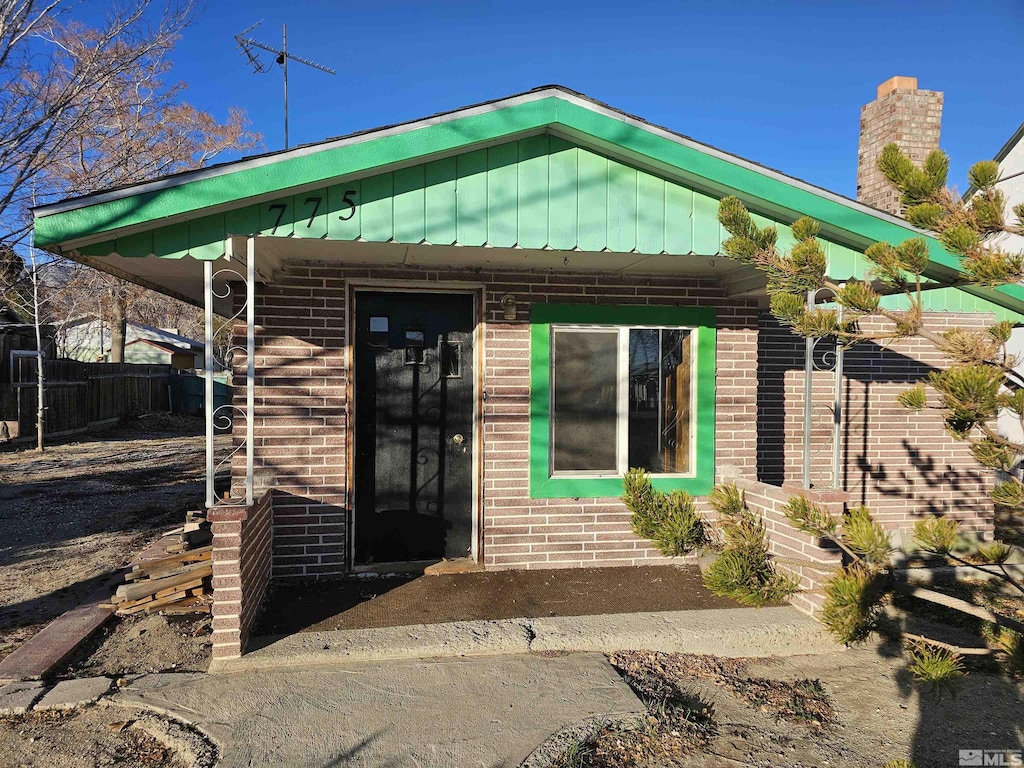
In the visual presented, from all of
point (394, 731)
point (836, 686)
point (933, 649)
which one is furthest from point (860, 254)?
point (394, 731)

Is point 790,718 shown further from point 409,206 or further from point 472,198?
point 409,206

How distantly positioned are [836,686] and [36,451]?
16.0 metres

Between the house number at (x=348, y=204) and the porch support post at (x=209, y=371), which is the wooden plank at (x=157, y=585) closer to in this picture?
the porch support post at (x=209, y=371)

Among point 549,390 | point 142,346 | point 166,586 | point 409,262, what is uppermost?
point 142,346

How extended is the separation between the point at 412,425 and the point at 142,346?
3041 centimetres

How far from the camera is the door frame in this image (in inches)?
204

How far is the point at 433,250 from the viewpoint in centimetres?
466

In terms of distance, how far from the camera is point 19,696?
11.4 ft

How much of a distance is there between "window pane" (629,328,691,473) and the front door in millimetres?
1461

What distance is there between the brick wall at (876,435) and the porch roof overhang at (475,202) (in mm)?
1896

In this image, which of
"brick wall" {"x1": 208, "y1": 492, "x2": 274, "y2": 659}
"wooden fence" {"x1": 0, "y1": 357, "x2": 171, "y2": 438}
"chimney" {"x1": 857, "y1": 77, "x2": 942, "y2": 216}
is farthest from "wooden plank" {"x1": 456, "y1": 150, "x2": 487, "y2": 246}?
"wooden fence" {"x1": 0, "y1": 357, "x2": 171, "y2": 438}

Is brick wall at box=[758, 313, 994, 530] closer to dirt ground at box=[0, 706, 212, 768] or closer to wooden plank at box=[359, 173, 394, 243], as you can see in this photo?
wooden plank at box=[359, 173, 394, 243]

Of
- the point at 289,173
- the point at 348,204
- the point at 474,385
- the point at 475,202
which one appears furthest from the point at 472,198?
the point at 474,385

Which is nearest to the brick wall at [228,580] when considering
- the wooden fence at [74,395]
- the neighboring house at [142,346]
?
the wooden fence at [74,395]
